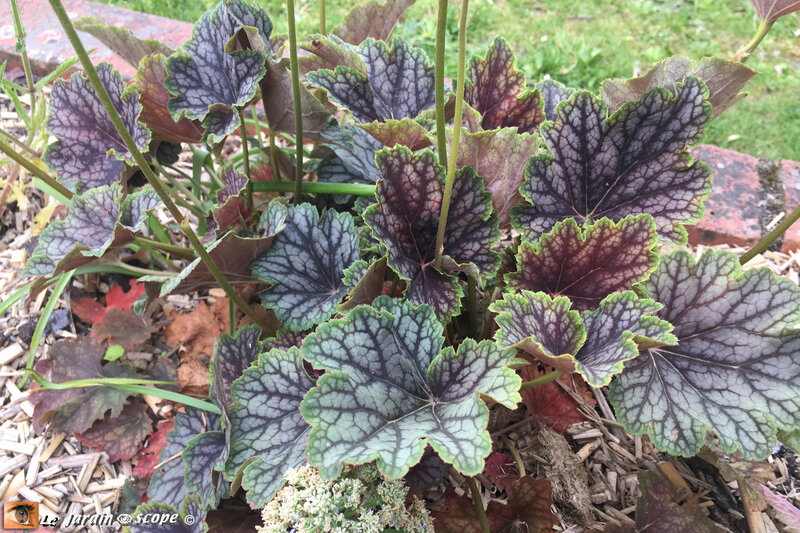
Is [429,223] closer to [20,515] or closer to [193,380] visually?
[193,380]

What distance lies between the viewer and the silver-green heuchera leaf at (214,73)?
154 centimetres

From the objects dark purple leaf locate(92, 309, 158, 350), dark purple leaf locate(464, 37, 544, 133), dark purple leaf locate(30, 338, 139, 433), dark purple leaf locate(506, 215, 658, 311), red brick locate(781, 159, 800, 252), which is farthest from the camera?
red brick locate(781, 159, 800, 252)

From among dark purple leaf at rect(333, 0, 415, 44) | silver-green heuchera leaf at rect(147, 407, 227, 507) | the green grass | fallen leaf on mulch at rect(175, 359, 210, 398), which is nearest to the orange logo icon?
silver-green heuchera leaf at rect(147, 407, 227, 507)

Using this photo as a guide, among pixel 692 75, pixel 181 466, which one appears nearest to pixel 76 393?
pixel 181 466

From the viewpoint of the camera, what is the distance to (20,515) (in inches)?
64.2

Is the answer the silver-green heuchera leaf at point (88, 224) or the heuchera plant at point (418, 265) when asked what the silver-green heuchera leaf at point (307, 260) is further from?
the silver-green heuchera leaf at point (88, 224)

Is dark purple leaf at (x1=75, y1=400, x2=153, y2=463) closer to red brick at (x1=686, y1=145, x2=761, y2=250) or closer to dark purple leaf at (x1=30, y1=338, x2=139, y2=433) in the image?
dark purple leaf at (x1=30, y1=338, x2=139, y2=433)

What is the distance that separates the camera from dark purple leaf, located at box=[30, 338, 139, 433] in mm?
1751

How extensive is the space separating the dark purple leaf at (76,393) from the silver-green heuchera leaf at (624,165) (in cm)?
129

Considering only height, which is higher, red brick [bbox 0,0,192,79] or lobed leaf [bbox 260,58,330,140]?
lobed leaf [bbox 260,58,330,140]

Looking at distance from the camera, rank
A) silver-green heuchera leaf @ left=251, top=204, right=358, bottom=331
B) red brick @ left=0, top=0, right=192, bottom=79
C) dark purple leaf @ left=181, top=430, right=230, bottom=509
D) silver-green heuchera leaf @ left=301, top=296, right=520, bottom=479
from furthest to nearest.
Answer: red brick @ left=0, top=0, right=192, bottom=79
silver-green heuchera leaf @ left=251, top=204, right=358, bottom=331
dark purple leaf @ left=181, top=430, right=230, bottom=509
silver-green heuchera leaf @ left=301, top=296, right=520, bottom=479

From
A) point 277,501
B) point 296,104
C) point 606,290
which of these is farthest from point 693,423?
point 296,104

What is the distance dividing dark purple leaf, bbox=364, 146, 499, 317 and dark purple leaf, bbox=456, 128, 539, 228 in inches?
3.2

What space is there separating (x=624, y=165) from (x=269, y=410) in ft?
3.36
